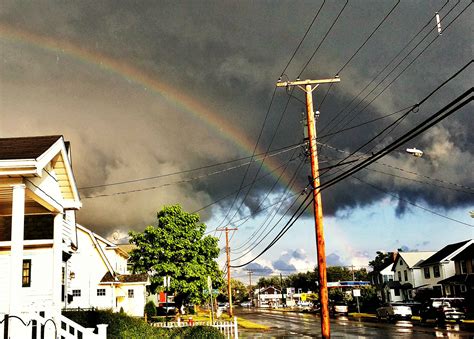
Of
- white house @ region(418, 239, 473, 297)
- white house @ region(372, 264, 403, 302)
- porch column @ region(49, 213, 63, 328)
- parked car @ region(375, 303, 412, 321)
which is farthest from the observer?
white house @ region(372, 264, 403, 302)

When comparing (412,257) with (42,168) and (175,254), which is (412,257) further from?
(42,168)

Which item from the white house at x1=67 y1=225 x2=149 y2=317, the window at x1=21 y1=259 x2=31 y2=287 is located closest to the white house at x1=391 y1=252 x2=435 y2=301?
the white house at x1=67 y1=225 x2=149 y2=317

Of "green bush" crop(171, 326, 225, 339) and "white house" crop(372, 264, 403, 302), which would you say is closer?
"green bush" crop(171, 326, 225, 339)

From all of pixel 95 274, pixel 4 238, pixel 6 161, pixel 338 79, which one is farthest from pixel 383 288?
pixel 6 161

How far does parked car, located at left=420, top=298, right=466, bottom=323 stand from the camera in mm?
44812

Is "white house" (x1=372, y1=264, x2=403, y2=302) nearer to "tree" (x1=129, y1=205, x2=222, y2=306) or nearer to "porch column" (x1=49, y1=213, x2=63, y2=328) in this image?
"tree" (x1=129, y1=205, x2=222, y2=306)

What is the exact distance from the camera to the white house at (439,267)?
75.1 meters

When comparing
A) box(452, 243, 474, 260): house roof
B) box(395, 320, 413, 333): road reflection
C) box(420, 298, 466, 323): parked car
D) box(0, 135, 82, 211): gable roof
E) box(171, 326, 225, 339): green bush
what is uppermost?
box(0, 135, 82, 211): gable roof

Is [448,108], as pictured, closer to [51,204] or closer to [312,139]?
[51,204]

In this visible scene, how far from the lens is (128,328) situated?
770 inches

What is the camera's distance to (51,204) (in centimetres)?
1479

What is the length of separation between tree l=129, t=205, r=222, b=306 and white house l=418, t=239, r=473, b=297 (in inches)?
1471

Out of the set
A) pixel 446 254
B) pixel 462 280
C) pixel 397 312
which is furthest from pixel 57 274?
pixel 446 254

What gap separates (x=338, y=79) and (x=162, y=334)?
47.8ft
